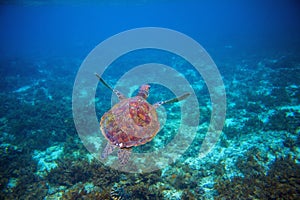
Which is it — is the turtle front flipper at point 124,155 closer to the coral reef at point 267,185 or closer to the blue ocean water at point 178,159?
the blue ocean water at point 178,159

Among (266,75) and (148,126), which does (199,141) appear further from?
(266,75)

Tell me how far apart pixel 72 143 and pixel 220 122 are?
8.17 meters

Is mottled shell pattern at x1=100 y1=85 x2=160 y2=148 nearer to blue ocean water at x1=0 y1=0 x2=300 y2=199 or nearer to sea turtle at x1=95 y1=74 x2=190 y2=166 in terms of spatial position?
sea turtle at x1=95 y1=74 x2=190 y2=166

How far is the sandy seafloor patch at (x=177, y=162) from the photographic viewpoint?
5.77 meters

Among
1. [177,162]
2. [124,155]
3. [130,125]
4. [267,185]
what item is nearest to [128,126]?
[130,125]

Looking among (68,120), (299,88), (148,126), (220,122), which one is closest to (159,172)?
(148,126)

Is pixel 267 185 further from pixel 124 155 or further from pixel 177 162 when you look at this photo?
pixel 124 155

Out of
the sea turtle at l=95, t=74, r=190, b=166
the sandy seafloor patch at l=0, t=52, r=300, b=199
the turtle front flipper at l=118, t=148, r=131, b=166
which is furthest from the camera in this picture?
the sandy seafloor patch at l=0, t=52, r=300, b=199

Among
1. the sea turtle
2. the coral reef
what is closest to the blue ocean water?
the coral reef

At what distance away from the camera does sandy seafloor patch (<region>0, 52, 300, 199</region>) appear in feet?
18.9

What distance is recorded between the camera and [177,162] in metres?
7.27

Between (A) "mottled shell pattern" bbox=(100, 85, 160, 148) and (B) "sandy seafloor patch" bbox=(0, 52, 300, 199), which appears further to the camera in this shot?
(B) "sandy seafloor patch" bbox=(0, 52, 300, 199)

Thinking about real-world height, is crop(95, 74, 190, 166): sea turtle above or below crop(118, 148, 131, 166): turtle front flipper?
above

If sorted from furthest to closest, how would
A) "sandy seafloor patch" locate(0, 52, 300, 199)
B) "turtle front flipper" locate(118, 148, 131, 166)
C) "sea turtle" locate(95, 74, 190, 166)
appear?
"sandy seafloor patch" locate(0, 52, 300, 199), "turtle front flipper" locate(118, 148, 131, 166), "sea turtle" locate(95, 74, 190, 166)
